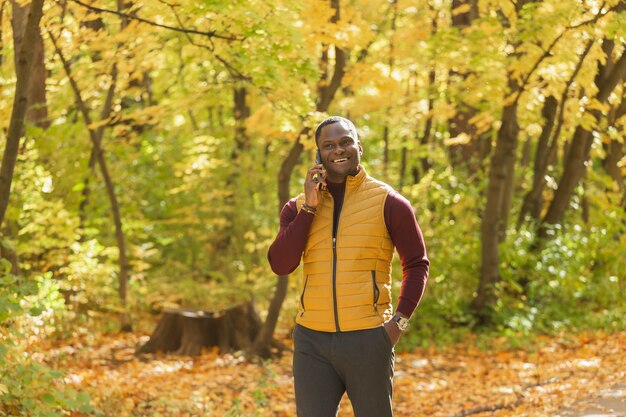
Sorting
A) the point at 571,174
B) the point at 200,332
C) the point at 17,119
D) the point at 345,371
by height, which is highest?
the point at 17,119

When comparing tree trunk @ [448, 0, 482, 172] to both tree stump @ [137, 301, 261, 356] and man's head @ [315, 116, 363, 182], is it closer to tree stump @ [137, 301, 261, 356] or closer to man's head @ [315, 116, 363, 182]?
tree stump @ [137, 301, 261, 356]

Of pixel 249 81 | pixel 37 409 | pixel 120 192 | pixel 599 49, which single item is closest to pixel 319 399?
pixel 37 409

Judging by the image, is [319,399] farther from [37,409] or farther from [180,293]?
[180,293]

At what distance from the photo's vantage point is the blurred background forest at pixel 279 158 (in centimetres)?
872

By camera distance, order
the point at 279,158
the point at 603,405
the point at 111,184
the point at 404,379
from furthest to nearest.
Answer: the point at 279,158
the point at 111,184
the point at 404,379
the point at 603,405

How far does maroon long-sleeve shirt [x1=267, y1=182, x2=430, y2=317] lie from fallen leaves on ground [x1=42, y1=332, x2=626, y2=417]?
3.17 m

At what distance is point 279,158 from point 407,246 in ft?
41.2

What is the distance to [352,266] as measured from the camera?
3867 mm

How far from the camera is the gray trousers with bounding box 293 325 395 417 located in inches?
151

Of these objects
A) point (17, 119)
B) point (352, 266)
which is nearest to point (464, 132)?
point (17, 119)

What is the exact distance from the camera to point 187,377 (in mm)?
10000

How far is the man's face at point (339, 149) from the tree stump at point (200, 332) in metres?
7.96

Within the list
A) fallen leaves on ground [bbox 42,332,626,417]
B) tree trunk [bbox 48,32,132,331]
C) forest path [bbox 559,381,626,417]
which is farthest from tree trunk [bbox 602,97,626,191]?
tree trunk [bbox 48,32,132,331]

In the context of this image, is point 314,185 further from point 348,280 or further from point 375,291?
point 375,291
